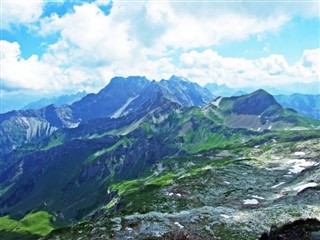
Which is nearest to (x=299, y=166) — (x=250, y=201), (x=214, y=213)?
(x=250, y=201)

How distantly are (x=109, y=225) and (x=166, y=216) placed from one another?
1247 centimetres

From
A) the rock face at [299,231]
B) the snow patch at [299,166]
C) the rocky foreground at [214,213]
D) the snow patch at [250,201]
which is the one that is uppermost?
the rock face at [299,231]

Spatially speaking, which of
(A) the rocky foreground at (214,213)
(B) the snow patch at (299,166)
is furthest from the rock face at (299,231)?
(B) the snow patch at (299,166)

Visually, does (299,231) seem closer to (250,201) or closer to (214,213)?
(214,213)

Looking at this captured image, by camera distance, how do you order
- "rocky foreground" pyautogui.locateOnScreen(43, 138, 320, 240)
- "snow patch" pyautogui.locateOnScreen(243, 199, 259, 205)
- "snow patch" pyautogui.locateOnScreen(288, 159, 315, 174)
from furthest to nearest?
"snow patch" pyautogui.locateOnScreen(288, 159, 315, 174), "snow patch" pyautogui.locateOnScreen(243, 199, 259, 205), "rocky foreground" pyautogui.locateOnScreen(43, 138, 320, 240)

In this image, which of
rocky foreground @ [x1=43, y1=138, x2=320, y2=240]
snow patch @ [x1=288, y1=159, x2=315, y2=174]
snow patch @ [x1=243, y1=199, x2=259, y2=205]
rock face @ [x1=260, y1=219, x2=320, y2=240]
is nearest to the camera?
rock face @ [x1=260, y1=219, x2=320, y2=240]

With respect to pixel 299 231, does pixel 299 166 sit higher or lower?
lower

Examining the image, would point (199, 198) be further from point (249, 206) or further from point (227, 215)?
point (227, 215)

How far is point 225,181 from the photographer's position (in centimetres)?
15462

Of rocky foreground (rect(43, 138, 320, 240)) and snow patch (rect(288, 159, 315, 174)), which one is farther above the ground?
rocky foreground (rect(43, 138, 320, 240))

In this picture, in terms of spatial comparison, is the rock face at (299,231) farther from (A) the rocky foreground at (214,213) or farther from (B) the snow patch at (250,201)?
(B) the snow patch at (250,201)

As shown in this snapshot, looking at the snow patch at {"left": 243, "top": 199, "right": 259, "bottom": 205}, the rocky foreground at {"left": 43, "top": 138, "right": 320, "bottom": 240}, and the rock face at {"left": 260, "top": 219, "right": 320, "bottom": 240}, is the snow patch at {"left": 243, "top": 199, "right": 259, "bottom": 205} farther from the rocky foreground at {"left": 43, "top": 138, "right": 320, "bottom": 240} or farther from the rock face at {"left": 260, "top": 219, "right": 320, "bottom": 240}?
the rock face at {"left": 260, "top": 219, "right": 320, "bottom": 240}

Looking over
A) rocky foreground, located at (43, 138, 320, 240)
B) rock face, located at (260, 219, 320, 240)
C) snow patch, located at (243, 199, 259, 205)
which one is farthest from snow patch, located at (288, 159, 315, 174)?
rock face, located at (260, 219, 320, 240)

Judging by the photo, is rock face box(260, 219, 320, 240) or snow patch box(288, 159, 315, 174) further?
snow patch box(288, 159, 315, 174)
